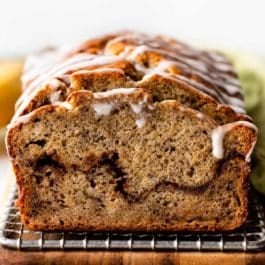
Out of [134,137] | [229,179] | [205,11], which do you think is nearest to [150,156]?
[134,137]

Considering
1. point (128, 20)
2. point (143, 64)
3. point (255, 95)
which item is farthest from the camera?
point (128, 20)

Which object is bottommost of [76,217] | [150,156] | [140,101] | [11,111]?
[11,111]

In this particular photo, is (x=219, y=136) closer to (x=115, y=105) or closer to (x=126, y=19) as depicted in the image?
(x=115, y=105)

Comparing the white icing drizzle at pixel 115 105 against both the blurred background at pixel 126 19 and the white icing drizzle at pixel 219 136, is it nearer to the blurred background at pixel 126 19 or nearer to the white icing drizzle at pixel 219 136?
the white icing drizzle at pixel 219 136

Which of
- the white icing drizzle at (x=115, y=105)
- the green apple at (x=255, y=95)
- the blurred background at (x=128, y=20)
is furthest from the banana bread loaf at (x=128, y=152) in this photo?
the blurred background at (x=128, y=20)

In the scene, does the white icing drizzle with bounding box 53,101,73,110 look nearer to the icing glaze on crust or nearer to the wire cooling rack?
the icing glaze on crust

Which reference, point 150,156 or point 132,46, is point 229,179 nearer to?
point 150,156

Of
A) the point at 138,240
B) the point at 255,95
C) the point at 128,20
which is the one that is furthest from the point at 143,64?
the point at 128,20
